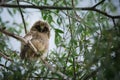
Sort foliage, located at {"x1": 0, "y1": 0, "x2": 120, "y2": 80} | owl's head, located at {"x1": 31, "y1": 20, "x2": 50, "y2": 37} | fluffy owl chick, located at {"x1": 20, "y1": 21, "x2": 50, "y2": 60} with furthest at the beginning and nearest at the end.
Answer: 1. owl's head, located at {"x1": 31, "y1": 20, "x2": 50, "y2": 37}
2. fluffy owl chick, located at {"x1": 20, "y1": 21, "x2": 50, "y2": 60}
3. foliage, located at {"x1": 0, "y1": 0, "x2": 120, "y2": 80}

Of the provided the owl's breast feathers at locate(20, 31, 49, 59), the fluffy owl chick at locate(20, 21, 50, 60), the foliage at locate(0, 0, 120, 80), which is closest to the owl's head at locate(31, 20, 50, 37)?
the fluffy owl chick at locate(20, 21, 50, 60)

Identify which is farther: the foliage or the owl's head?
the owl's head

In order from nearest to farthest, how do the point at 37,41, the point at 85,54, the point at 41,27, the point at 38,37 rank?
the point at 85,54, the point at 37,41, the point at 38,37, the point at 41,27

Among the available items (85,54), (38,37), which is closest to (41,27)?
(38,37)

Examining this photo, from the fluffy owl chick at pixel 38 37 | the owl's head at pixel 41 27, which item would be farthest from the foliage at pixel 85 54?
the owl's head at pixel 41 27

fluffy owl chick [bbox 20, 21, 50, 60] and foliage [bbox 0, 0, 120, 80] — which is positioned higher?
foliage [bbox 0, 0, 120, 80]

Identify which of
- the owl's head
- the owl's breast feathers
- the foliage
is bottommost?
the owl's breast feathers

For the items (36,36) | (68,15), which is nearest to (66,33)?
(68,15)

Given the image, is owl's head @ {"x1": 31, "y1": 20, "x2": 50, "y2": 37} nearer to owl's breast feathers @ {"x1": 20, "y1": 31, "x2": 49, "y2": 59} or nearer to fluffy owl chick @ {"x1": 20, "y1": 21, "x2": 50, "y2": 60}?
fluffy owl chick @ {"x1": 20, "y1": 21, "x2": 50, "y2": 60}

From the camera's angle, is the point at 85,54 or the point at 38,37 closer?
the point at 85,54

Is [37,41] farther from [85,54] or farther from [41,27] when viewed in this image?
[85,54]

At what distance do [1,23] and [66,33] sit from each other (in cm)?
60

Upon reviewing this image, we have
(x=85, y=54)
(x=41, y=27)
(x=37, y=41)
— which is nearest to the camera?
(x=85, y=54)

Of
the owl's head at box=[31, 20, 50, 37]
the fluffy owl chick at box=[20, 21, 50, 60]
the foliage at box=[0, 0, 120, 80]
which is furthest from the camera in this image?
the owl's head at box=[31, 20, 50, 37]
